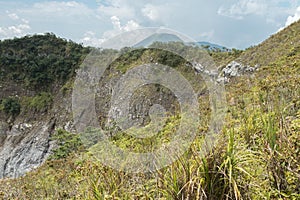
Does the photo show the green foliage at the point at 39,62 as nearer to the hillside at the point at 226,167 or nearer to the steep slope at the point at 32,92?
the steep slope at the point at 32,92

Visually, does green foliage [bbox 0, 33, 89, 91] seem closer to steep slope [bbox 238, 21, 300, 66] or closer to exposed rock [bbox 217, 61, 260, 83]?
exposed rock [bbox 217, 61, 260, 83]

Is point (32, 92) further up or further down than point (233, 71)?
further up

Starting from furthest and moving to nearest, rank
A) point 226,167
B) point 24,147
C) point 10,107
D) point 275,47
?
1. point 10,107
2. point 24,147
3. point 275,47
4. point 226,167

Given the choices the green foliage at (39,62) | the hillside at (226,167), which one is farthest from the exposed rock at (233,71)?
the green foliage at (39,62)

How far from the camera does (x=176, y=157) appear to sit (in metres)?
2.30

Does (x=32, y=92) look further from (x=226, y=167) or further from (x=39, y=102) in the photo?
(x=226, y=167)

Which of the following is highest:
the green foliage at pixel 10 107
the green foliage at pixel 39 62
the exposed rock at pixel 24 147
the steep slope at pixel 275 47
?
the green foliage at pixel 39 62

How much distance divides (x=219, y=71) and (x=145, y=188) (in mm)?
11586

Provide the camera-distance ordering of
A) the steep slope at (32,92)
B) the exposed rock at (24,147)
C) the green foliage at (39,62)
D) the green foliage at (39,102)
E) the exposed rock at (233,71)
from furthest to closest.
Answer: the green foliage at (39,62)
the green foliage at (39,102)
the steep slope at (32,92)
the exposed rock at (24,147)
the exposed rock at (233,71)

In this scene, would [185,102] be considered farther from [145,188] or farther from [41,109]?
[41,109]

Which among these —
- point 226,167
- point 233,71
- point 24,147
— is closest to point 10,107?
point 24,147

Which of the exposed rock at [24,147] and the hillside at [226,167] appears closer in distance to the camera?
the hillside at [226,167]

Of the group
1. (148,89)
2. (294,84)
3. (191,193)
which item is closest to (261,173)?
(191,193)

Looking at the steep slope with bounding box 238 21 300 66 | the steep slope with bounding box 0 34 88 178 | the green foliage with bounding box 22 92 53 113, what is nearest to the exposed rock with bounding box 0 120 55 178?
the steep slope with bounding box 0 34 88 178
